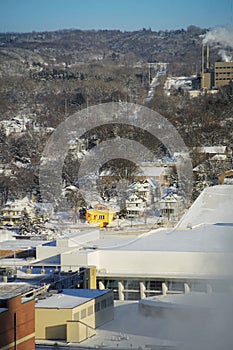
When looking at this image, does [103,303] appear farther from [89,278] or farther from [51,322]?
[89,278]

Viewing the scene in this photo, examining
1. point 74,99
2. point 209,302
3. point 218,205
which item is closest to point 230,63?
point 74,99

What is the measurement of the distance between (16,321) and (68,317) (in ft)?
2.71

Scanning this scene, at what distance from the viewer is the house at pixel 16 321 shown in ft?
16.4

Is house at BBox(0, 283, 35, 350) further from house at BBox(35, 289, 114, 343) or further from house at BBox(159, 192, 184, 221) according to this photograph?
house at BBox(159, 192, 184, 221)

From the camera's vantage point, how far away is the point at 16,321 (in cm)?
511

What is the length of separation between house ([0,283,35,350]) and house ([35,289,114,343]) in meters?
0.56

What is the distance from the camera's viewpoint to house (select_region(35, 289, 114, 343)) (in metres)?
5.89

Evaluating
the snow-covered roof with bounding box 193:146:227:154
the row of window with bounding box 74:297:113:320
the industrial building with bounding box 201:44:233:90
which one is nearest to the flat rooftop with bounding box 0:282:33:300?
the row of window with bounding box 74:297:113:320

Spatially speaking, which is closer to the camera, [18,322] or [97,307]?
[18,322]

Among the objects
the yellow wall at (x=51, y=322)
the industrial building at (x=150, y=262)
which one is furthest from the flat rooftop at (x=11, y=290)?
the industrial building at (x=150, y=262)

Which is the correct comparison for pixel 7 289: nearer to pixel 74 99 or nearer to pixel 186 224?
pixel 186 224

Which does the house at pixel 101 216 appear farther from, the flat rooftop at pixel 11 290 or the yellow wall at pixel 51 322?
the flat rooftop at pixel 11 290

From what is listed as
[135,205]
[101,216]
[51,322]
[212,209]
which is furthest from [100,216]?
[51,322]

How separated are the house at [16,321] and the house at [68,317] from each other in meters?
0.56
